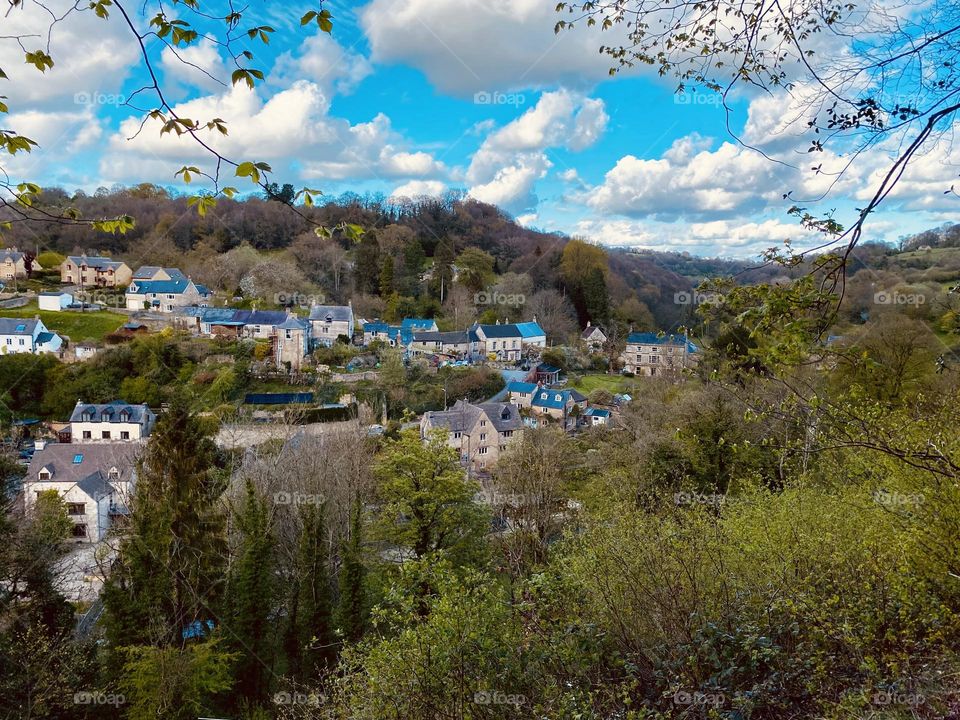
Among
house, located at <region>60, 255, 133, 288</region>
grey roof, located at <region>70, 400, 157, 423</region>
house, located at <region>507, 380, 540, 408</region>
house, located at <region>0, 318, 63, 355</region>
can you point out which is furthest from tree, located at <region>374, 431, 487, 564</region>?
house, located at <region>60, 255, 133, 288</region>

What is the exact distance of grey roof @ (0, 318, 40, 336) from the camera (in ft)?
110

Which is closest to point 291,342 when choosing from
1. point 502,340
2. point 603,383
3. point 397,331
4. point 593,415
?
point 397,331

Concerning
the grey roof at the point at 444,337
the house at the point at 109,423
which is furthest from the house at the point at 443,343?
the house at the point at 109,423

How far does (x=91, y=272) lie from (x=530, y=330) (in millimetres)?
36031

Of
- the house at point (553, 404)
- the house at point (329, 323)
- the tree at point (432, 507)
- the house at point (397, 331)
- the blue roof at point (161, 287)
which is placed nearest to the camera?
the tree at point (432, 507)

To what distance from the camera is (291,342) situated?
3497cm

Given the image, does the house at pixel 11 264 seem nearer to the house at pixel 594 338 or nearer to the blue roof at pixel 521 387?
the blue roof at pixel 521 387

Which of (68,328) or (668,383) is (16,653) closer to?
(668,383)

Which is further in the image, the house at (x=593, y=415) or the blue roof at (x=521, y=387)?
the blue roof at (x=521, y=387)

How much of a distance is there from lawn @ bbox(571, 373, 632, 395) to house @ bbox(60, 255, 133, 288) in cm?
3746

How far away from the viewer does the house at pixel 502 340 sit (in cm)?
4117

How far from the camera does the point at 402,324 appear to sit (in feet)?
141

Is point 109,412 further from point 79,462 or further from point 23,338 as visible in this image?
point 23,338

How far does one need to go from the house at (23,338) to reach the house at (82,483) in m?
17.5
